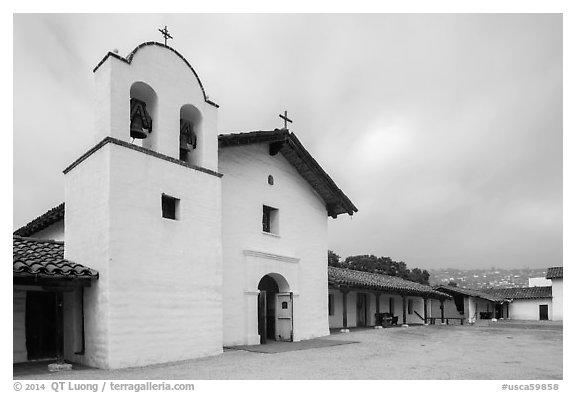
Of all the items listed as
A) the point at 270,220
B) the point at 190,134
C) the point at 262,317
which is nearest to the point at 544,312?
the point at 270,220

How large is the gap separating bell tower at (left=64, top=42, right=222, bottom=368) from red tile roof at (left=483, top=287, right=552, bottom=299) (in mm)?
41443

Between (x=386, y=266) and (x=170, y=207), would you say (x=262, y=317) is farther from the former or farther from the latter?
(x=386, y=266)

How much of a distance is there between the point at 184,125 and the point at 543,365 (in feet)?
34.9

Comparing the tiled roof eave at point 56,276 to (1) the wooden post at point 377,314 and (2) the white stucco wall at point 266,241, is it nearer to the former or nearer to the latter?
(2) the white stucco wall at point 266,241

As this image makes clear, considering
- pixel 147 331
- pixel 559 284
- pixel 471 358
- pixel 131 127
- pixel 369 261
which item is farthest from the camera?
pixel 369 261

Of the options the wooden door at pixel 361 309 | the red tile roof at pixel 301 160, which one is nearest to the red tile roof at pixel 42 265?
the red tile roof at pixel 301 160

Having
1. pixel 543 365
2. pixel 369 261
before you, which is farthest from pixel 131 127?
pixel 369 261

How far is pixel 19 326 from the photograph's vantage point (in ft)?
39.1

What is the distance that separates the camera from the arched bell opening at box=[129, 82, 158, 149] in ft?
39.9

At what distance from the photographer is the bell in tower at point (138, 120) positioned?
39.7ft

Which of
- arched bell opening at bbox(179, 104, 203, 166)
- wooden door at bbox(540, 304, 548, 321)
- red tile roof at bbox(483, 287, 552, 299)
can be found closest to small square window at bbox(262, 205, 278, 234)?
arched bell opening at bbox(179, 104, 203, 166)

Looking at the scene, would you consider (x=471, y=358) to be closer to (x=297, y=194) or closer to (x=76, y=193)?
(x=297, y=194)

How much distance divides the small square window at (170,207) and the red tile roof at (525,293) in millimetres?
42334
